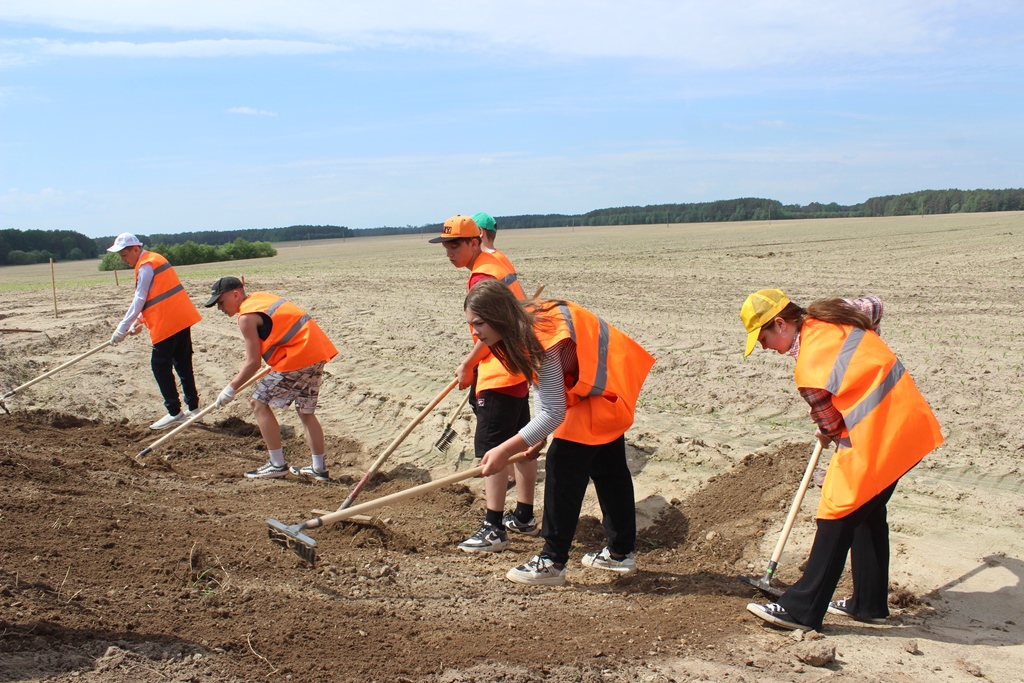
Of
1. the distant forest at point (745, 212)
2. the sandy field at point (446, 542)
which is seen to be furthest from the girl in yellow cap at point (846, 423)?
the distant forest at point (745, 212)

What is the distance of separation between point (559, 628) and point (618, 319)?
28.9ft

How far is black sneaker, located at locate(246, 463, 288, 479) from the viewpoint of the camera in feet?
20.7

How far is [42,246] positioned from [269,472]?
152 ft

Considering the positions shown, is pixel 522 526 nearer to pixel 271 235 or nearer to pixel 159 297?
pixel 159 297

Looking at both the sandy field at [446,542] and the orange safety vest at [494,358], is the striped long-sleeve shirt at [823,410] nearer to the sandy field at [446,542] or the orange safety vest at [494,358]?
the sandy field at [446,542]

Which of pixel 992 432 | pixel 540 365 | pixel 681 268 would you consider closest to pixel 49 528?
pixel 540 365

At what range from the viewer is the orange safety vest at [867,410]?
10.7 feet

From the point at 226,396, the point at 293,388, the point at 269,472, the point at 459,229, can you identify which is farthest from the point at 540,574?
the point at 226,396

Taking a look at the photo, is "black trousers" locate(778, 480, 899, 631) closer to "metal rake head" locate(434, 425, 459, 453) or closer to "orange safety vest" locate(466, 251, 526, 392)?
"orange safety vest" locate(466, 251, 526, 392)

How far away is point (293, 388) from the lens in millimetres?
6062

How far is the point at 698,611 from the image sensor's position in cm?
379

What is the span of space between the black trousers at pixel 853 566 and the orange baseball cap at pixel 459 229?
2574mm

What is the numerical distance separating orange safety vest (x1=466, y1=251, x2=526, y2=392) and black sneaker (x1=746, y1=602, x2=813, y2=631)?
164 cm

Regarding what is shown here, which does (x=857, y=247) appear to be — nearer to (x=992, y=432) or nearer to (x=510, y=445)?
Answer: (x=992, y=432)
